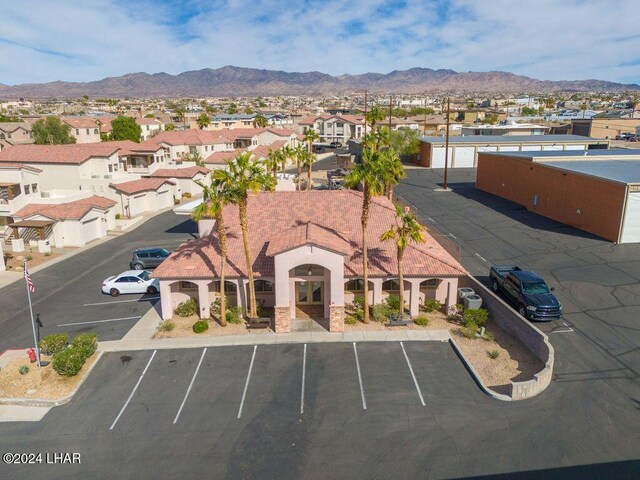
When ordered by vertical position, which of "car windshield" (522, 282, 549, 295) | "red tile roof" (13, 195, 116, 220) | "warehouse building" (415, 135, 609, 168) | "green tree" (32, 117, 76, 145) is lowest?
"car windshield" (522, 282, 549, 295)

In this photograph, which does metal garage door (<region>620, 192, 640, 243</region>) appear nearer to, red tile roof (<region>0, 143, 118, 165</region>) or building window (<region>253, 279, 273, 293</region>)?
building window (<region>253, 279, 273, 293</region>)

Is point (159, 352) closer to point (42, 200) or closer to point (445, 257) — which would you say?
point (445, 257)

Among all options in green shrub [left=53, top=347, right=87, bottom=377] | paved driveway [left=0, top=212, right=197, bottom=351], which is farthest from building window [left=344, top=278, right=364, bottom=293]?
green shrub [left=53, top=347, right=87, bottom=377]

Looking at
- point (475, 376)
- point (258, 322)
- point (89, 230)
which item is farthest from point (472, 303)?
point (89, 230)

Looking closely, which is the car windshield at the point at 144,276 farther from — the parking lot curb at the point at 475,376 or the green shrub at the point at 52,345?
the parking lot curb at the point at 475,376

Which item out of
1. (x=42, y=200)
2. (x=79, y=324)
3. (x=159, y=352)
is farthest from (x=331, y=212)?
(x=42, y=200)

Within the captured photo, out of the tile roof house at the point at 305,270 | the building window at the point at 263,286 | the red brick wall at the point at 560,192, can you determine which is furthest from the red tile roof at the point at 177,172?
the building window at the point at 263,286

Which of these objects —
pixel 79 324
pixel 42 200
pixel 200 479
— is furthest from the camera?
pixel 42 200

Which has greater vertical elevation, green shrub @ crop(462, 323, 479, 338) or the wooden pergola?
the wooden pergola
